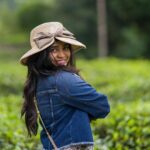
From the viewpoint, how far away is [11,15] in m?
56.1

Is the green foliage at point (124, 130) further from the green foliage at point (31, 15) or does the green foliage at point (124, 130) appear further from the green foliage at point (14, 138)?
the green foliage at point (31, 15)

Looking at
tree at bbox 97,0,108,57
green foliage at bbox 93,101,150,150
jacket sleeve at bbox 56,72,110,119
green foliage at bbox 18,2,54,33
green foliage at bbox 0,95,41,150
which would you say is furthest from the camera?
green foliage at bbox 18,2,54,33

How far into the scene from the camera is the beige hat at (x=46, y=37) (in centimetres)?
437

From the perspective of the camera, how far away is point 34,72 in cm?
444

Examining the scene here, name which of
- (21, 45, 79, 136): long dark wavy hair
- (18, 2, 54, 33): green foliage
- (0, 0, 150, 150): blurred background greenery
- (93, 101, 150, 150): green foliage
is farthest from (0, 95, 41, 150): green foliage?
(18, 2, 54, 33): green foliage

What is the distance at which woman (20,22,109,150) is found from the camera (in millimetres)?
4344

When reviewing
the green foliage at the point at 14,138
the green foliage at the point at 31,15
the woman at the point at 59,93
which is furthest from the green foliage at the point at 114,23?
the woman at the point at 59,93

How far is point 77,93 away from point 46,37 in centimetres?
46

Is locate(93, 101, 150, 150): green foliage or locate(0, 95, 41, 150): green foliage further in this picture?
locate(93, 101, 150, 150): green foliage

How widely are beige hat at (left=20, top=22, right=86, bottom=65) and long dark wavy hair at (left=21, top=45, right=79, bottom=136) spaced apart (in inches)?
1.8

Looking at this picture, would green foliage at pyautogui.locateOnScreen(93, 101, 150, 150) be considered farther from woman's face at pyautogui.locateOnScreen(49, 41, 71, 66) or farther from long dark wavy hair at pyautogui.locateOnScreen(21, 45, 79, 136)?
woman's face at pyautogui.locateOnScreen(49, 41, 71, 66)

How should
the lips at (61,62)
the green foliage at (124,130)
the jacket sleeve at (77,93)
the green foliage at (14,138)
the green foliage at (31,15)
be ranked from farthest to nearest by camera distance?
1. the green foliage at (31,15)
2. the green foliage at (124,130)
3. the green foliage at (14,138)
4. the lips at (61,62)
5. the jacket sleeve at (77,93)

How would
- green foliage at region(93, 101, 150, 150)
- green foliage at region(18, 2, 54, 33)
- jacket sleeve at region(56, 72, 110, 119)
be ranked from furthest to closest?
green foliage at region(18, 2, 54, 33), green foliage at region(93, 101, 150, 150), jacket sleeve at region(56, 72, 110, 119)

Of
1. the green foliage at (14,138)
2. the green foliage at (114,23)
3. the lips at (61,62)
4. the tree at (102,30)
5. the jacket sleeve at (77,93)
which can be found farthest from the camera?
the green foliage at (114,23)
